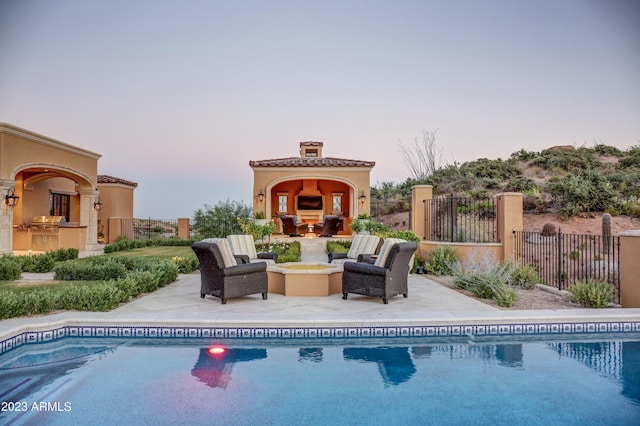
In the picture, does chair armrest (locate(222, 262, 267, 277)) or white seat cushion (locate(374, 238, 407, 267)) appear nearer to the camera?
chair armrest (locate(222, 262, 267, 277))

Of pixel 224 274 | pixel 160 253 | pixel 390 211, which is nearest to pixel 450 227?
pixel 224 274

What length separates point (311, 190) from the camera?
20.5 meters

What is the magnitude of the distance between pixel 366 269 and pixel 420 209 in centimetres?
573

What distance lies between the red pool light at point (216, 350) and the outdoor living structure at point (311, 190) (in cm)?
1237

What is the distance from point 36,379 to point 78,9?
12.8 metres

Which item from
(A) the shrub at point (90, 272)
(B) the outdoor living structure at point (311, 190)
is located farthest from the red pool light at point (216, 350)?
(B) the outdoor living structure at point (311, 190)

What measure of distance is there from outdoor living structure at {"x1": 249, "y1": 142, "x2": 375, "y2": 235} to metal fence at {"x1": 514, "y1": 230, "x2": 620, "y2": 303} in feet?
25.9

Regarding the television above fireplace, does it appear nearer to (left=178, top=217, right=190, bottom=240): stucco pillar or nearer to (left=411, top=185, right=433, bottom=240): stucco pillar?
(left=178, top=217, right=190, bottom=240): stucco pillar

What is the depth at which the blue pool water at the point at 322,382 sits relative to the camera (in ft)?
9.76

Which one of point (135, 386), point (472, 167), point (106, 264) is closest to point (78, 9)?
point (106, 264)

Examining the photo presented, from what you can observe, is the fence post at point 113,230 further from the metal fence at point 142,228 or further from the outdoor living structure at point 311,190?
the outdoor living structure at point 311,190

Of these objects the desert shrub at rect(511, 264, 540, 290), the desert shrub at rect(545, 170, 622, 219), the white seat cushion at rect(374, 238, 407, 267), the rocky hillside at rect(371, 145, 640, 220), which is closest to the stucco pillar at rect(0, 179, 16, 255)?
the white seat cushion at rect(374, 238, 407, 267)

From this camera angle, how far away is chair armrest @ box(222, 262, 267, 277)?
6284 millimetres

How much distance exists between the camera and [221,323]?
16.2ft
